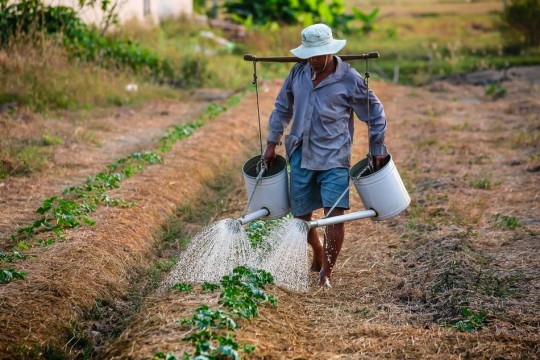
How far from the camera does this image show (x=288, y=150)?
595 centimetres

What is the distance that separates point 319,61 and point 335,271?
1574 mm

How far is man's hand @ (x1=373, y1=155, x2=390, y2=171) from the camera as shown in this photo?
583cm

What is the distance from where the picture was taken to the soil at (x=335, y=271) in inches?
190

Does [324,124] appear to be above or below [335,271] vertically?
above

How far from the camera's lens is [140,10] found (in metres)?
21.5

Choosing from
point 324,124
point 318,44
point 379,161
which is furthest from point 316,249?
point 318,44

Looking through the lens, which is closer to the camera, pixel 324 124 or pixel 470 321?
pixel 470 321

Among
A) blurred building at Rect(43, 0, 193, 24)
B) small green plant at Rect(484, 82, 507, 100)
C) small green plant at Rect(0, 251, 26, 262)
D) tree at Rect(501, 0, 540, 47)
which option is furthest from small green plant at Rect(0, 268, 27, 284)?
tree at Rect(501, 0, 540, 47)

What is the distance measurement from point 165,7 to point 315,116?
19.3 meters

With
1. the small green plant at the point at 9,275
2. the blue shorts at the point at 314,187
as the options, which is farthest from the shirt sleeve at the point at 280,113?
the small green plant at the point at 9,275

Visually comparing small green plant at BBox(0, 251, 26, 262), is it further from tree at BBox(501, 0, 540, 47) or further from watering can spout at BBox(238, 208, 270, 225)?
tree at BBox(501, 0, 540, 47)

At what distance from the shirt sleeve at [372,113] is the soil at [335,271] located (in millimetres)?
969

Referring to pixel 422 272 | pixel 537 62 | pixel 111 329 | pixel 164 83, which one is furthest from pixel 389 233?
pixel 537 62

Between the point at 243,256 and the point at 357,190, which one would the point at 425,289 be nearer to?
the point at 357,190
